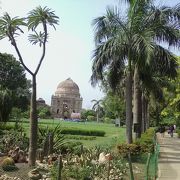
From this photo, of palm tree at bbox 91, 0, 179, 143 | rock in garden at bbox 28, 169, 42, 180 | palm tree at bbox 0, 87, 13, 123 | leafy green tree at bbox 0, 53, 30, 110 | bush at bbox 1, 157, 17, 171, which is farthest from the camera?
leafy green tree at bbox 0, 53, 30, 110

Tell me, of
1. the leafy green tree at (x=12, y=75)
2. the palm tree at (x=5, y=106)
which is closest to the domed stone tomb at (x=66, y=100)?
the leafy green tree at (x=12, y=75)

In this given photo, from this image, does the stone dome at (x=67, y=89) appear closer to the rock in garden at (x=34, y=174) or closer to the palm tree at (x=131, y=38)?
the palm tree at (x=131, y=38)

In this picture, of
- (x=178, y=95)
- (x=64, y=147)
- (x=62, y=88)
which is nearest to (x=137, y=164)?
(x=64, y=147)

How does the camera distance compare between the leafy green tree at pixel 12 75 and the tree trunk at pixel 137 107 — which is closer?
the tree trunk at pixel 137 107

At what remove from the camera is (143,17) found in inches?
805

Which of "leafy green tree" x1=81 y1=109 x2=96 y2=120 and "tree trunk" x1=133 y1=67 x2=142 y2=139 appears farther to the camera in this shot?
"leafy green tree" x1=81 y1=109 x2=96 y2=120

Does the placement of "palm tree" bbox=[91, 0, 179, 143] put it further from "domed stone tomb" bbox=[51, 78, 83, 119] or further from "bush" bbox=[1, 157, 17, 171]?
"domed stone tomb" bbox=[51, 78, 83, 119]

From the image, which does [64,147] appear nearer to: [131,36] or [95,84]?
[95,84]

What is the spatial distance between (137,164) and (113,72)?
21.0ft

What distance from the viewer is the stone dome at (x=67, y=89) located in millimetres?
143375

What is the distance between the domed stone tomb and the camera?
14400cm

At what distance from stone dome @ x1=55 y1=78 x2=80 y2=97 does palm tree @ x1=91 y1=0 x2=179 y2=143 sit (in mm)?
121931

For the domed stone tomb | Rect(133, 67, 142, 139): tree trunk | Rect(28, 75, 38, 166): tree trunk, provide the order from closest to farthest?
Rect(28, 75, 38, 166): tree trunk
Rect(133, 67, 142, 139): tree trunk
the domed stone tomb

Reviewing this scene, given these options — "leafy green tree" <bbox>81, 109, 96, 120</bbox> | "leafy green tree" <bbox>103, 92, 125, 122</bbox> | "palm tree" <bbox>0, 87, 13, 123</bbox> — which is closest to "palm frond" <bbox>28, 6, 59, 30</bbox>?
"leafy green tree" <bbox>103, 92, 125, 122</bbox>
